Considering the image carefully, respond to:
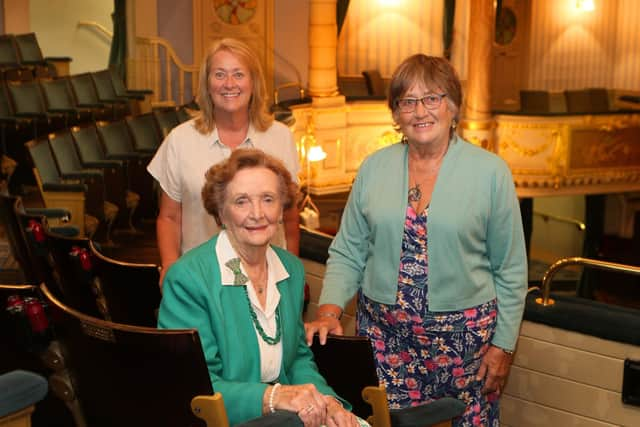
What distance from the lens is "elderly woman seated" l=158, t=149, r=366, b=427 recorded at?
166cm

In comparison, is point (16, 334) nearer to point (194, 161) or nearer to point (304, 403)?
point (194, 161)

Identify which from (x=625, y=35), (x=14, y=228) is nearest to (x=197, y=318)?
(x=14, y=228)

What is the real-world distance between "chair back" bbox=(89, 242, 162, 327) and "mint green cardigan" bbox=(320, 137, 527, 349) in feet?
2.01

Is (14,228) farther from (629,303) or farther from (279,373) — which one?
(629,303)

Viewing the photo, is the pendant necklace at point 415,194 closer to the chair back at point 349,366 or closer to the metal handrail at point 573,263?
the chair back at point 349,366

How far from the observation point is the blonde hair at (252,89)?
2.22 m

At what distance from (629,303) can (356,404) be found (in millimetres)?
9380

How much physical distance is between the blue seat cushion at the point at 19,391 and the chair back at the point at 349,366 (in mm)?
597

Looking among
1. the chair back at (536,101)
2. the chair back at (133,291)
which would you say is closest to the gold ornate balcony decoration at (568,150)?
the chair back at (536,101)

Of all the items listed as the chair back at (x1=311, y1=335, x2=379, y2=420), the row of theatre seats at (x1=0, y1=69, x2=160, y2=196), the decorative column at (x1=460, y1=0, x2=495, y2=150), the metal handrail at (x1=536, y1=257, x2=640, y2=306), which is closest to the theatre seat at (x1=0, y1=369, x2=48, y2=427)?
the chair back at (x1=311, y1=335, x2=379, y2=420)

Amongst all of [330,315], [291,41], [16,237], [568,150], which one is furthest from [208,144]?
[568,150]

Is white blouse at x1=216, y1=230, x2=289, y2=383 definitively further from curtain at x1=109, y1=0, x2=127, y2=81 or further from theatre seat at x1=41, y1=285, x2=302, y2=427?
curtain at x1=109, y1=0, x2=127, y2=81

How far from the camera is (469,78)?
9.26 m

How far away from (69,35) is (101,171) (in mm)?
6264
